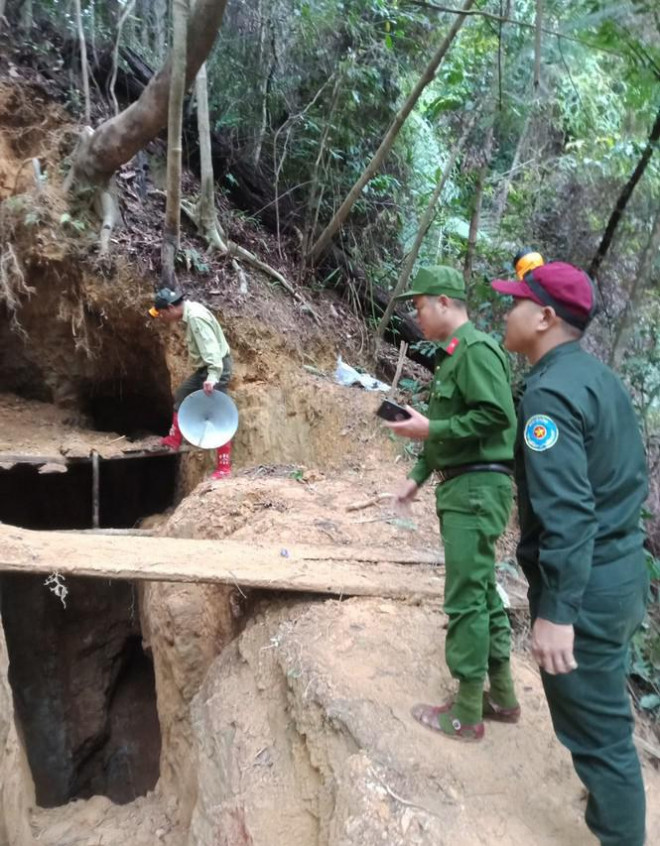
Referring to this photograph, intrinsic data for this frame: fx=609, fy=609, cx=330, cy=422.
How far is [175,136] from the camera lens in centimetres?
565

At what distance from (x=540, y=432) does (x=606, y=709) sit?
802mm

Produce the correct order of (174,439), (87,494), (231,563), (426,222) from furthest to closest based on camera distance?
(87,494) < (426,222) < (174,439) < (231,563)

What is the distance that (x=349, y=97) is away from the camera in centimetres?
767

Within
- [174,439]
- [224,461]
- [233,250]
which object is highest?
[233,250]

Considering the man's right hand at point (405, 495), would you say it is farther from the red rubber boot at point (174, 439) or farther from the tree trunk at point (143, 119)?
the tree trunk at point (143, 119)

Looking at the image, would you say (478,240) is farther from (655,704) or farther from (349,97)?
(655,704)

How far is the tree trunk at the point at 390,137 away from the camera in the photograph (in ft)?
18.2

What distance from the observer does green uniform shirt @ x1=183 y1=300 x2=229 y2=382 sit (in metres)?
5.96

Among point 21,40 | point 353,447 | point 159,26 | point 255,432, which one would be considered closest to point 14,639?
point 255,432

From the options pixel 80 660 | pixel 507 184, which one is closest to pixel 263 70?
pixel 507 184

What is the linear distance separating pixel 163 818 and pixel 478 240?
6.46 metres

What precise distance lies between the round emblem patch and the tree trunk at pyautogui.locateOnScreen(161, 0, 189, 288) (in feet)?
16.5

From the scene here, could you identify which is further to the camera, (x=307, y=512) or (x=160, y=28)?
(x=160, y=28)

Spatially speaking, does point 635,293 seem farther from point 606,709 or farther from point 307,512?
point 606,709
